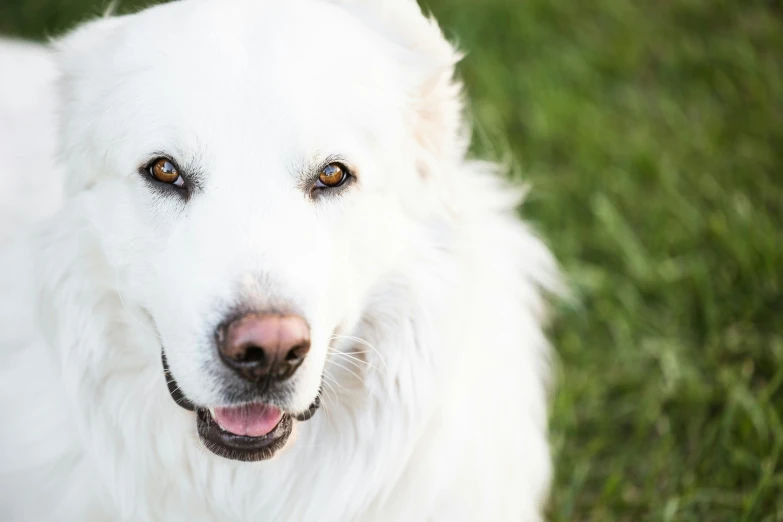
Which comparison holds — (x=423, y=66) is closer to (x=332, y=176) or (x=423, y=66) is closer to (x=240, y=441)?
(x=332, y=176)

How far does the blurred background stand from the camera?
3.56 meters

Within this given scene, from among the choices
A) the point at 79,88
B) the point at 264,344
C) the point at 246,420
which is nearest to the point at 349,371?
the point at 246,420

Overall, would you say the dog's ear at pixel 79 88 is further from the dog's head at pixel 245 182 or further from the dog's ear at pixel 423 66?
the dog's ear at pixel 423 66

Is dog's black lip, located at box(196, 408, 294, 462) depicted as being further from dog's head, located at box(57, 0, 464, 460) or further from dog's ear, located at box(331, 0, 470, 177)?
dog's ear, located at box(331, 0, 470, 177)

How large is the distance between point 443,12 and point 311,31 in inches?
153

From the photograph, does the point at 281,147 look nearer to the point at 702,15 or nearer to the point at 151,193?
the point at 151,193

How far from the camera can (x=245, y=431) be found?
2.35 meters

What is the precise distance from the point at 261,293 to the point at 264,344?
14 cm

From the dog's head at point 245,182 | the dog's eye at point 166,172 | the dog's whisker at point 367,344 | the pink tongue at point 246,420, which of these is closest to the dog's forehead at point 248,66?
the dog's head at point 245,182

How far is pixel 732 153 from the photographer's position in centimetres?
512

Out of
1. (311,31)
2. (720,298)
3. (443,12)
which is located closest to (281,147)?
(311,31)

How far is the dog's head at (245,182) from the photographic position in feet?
7.09

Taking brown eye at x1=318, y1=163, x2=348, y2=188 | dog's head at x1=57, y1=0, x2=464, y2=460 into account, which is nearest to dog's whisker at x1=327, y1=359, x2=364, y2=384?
dog's head at x1=57, y1=0, x2=464, y2=460

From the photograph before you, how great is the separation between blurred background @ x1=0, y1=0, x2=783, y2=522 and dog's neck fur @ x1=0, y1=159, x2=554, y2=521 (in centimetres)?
106
